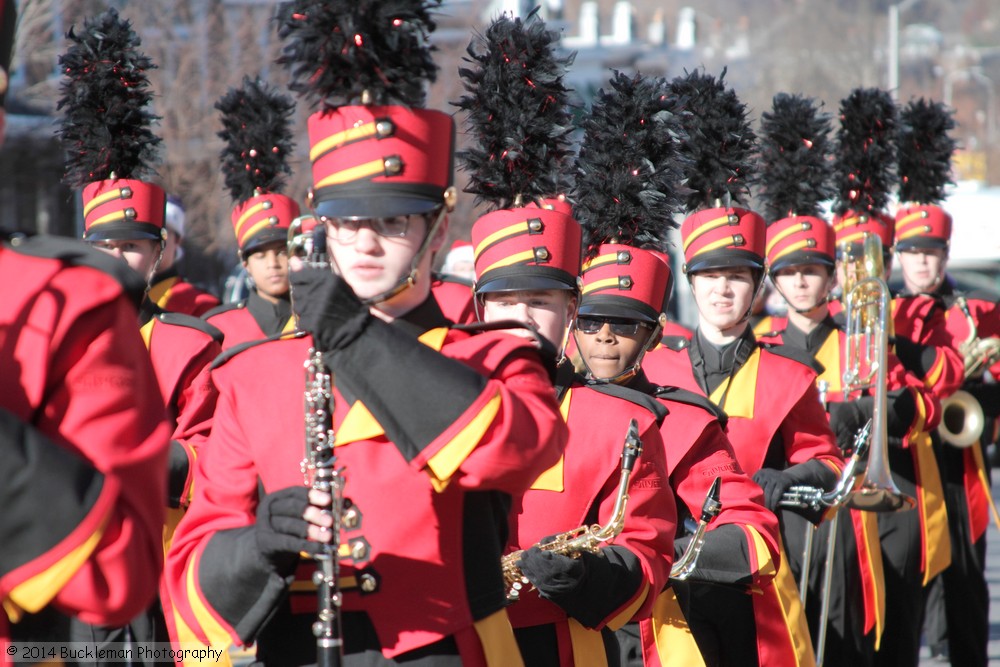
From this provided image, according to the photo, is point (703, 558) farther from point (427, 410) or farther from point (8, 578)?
point (8, 578)

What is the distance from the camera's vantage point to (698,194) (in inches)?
247

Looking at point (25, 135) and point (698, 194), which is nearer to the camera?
point (698, 194)

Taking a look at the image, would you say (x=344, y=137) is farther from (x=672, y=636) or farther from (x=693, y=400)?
(x=672, y=636)

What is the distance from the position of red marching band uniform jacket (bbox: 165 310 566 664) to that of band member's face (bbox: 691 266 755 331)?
2928 mm

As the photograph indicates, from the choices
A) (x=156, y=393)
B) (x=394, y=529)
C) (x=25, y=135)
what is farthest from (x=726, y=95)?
(x=25, y=135)

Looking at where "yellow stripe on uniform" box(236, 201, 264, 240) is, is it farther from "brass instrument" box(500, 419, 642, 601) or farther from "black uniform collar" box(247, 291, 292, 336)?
"brass instrument" box(500, 419, 642, 601)

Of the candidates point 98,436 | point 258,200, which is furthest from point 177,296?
point 98,436

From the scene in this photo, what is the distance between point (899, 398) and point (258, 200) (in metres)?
3.23

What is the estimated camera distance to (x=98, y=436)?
229 centimetres

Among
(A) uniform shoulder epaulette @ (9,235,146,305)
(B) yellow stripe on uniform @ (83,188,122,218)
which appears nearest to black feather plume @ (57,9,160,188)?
(B) yellow stripe on uniform @ (83,188,122,218)

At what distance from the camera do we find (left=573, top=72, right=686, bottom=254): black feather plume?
4992 mm

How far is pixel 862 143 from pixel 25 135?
10.6 m

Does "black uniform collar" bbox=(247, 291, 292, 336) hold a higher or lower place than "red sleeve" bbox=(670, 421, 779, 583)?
higher

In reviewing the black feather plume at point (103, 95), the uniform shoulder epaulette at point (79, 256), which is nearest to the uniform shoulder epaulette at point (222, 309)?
the black feather plume at point (103, 95)
